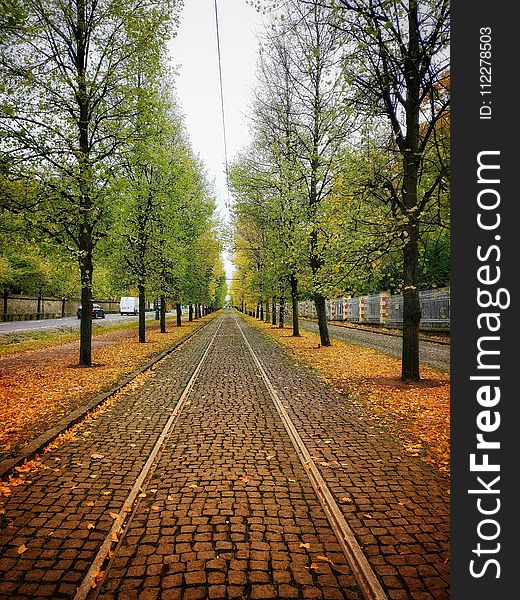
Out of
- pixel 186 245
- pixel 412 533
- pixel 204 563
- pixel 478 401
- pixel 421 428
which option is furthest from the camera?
pixel 186 245

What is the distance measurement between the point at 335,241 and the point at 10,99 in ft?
26.9

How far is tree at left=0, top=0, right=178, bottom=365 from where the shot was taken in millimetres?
10023

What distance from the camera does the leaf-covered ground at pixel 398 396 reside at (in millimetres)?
5836

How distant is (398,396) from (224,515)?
18.6ft

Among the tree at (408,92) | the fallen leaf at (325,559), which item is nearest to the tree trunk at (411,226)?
the tree at (408,92)

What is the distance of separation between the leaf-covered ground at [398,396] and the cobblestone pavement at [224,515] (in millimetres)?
459

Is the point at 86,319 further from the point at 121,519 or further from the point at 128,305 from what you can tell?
the point at 128,305

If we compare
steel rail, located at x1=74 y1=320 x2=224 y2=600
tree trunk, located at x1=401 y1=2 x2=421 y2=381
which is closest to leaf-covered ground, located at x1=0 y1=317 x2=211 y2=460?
steel rail, located at x1=74 y1=320 x2=224 y2=600

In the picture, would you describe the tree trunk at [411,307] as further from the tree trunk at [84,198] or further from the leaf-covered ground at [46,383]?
the tree trunk at [84,198]

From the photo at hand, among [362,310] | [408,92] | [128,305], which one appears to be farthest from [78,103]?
[128,305]

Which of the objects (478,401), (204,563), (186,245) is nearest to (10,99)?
(204,563)

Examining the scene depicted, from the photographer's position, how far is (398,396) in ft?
27.9

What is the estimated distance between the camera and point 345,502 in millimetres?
4016

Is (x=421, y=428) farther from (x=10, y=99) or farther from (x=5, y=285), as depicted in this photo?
(x=5, y=285)
